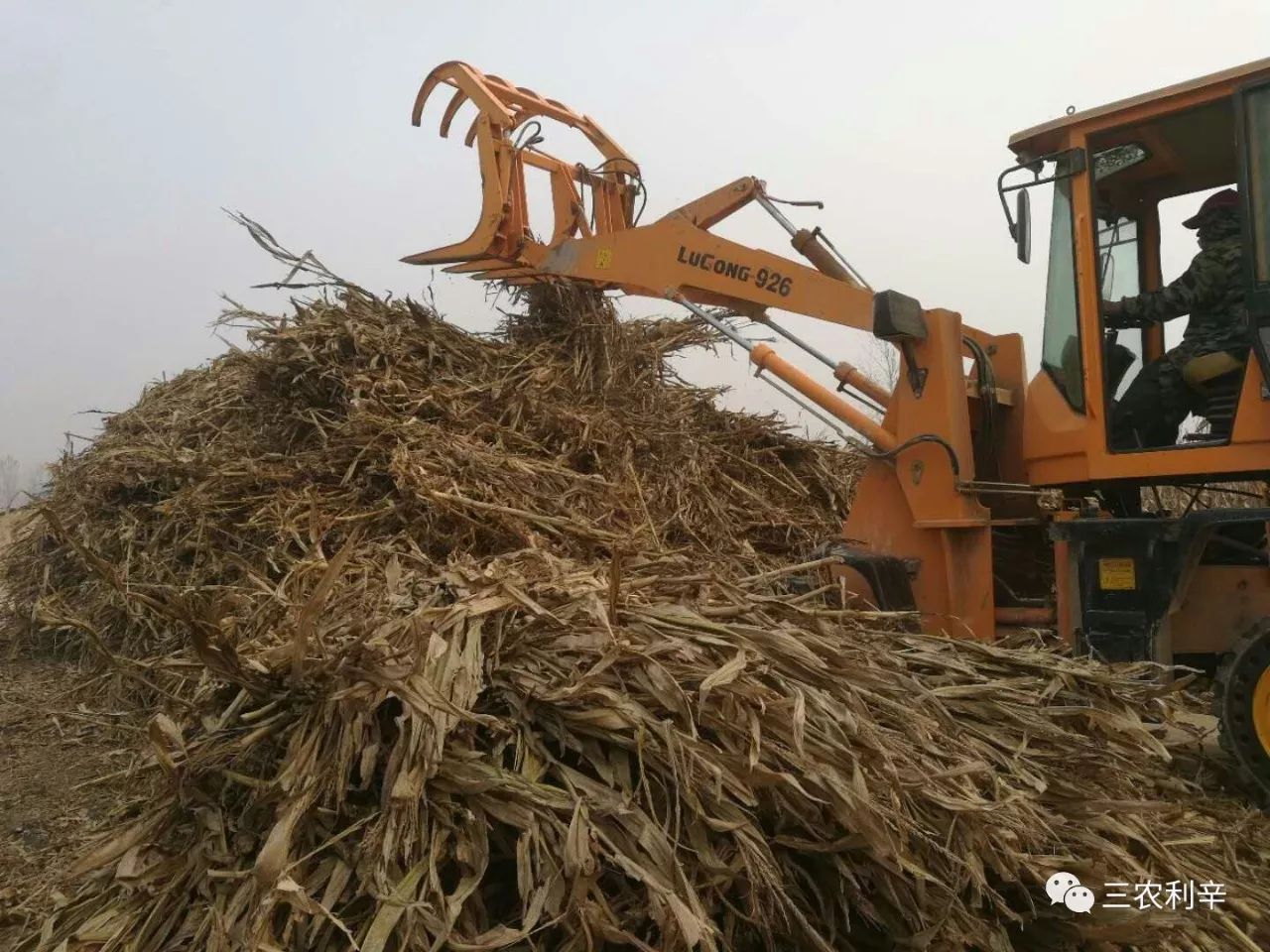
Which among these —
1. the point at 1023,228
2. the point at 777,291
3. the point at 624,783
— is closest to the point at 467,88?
the point at 777,291

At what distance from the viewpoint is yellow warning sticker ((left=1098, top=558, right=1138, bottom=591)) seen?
3904mm

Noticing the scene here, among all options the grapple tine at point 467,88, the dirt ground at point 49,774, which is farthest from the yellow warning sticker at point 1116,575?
the grapple tine at point 467,88

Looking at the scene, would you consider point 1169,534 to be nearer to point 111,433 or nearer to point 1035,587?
point 1035,587

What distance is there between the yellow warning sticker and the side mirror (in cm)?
135

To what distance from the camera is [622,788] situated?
2.17 m

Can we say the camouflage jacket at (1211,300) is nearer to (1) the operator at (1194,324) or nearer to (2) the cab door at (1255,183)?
(1) the operator at (1194,324)

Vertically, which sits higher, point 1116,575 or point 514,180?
point 514,180

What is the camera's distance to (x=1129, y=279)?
467cm

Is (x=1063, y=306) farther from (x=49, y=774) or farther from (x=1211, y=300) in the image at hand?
(x=49, y=774)

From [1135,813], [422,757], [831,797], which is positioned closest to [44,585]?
[422,757]

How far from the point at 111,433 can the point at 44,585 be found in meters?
1.10

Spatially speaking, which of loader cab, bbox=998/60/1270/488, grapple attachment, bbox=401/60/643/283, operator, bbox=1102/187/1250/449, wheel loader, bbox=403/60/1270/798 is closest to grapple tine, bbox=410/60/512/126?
grapple attachment, bbox=401/60/643/283

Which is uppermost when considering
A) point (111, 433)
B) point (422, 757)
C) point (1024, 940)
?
point (111, 433)

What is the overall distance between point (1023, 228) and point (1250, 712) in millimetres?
2120
